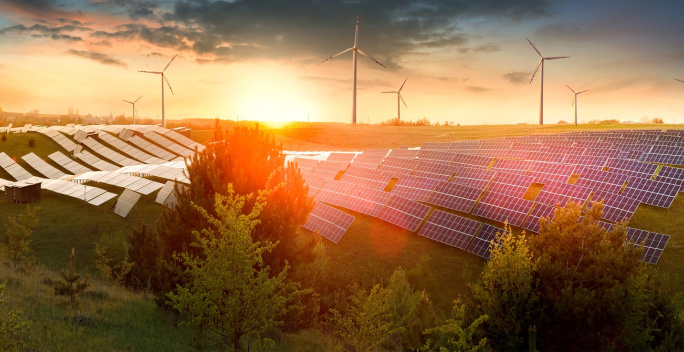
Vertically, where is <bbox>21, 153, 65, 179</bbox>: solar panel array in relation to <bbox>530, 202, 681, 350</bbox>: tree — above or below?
below

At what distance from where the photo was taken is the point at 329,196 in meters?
61.1

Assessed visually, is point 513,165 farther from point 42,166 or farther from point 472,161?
point 42,166

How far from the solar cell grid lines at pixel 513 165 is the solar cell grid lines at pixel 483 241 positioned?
12739mm

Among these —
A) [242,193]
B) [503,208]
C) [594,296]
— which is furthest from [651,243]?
[242,193]

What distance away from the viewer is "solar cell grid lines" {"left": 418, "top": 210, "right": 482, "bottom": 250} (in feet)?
149

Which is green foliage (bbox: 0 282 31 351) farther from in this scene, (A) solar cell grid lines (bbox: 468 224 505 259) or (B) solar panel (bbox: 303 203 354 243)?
(A) solar cell grid lines (bbox: 468 224 505 259)

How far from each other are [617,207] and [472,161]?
20833 millimetres

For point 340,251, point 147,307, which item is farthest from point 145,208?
point 147,307

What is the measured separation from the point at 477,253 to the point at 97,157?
83.3 meters

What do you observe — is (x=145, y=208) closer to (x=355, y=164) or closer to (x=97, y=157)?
(x=355, y=164)

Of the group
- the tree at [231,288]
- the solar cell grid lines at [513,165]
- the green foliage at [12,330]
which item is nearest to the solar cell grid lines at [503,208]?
the solar cell grid lines at [513,165]

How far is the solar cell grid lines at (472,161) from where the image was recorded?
6109cm

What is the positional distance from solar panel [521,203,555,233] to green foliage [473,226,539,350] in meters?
18.0

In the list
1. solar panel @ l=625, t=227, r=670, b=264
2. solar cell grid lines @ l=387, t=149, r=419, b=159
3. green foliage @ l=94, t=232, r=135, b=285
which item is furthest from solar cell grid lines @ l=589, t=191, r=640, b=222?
green foliage @ l=94, t=232, r=135, b=285
